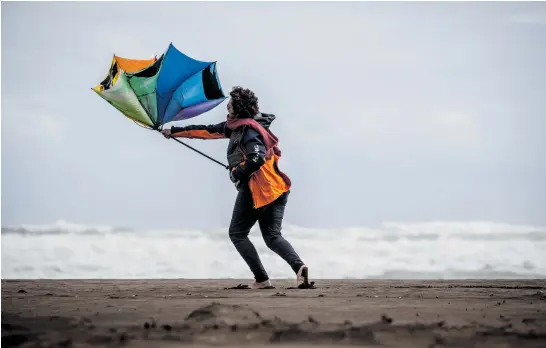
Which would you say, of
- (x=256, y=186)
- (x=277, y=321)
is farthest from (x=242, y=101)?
(x=277, y=321)

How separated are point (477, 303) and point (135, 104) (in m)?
4.25

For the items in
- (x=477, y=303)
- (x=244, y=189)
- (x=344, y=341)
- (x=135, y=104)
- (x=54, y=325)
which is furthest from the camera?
(x=135, y=104)

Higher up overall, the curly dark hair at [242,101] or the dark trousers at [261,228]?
the curly dark hair at [242,101]

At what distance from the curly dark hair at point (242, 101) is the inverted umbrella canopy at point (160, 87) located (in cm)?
87

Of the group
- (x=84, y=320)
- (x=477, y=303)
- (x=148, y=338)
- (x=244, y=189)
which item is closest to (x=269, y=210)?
(x=244, y=189)

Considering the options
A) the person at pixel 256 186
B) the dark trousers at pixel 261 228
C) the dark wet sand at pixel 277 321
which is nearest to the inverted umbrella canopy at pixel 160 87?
the person at pixel 256 186

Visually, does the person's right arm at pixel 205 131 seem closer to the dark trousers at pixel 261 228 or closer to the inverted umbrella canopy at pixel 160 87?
the inverted umbrella canopy at pixel 160 87

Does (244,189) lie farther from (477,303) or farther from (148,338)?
(148,338)

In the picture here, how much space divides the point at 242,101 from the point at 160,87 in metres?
1.10

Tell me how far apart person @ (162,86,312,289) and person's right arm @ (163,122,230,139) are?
0.11m

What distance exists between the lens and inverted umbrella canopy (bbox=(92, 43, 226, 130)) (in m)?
8.62

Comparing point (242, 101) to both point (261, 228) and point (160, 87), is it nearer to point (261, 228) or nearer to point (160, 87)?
point (160, 87)

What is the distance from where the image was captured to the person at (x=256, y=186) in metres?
7.85

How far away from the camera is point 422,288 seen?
25.9ft
